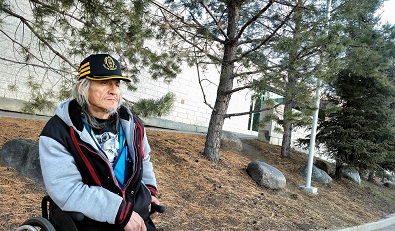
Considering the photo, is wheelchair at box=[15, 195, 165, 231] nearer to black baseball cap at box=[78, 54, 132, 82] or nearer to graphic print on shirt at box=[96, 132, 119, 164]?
graphic print on shirt at box=[96, 132, 119, 164]

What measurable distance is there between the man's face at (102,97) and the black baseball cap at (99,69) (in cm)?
5

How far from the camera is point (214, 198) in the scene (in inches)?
228

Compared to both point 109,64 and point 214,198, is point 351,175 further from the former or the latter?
point 109,64

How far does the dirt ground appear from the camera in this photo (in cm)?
426

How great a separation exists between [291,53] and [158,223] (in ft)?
12.2

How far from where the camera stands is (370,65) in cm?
853

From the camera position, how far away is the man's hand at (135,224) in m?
1.91

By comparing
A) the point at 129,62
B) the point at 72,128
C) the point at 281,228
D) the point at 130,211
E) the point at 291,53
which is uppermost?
the point at 291,53

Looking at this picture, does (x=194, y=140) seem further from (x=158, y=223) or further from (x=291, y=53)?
(x=158, y=223)

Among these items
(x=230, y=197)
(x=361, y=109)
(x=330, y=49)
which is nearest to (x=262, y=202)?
(x=230, y=197)

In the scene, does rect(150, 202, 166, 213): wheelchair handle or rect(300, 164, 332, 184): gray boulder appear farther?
rect(300, 164, 332, 184): gray boulder

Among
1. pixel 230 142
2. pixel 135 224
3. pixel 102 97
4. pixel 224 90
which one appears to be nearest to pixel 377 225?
pixel 230 142

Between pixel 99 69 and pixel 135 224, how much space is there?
2.93 feet

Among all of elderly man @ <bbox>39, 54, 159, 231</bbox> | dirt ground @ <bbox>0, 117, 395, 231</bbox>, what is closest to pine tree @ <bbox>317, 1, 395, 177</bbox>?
dirt ground @ <bbox>0, 117, 395, 231</bbox>
